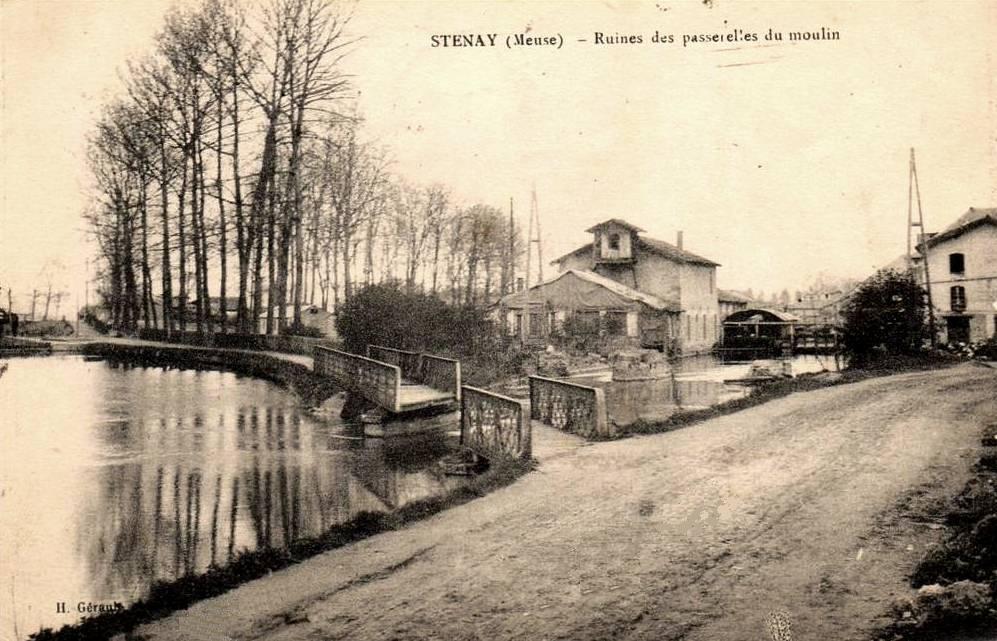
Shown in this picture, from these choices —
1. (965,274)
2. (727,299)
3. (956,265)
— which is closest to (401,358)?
(956,265)

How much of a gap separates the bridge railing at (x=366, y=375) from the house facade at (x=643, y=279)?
2077 millimetres

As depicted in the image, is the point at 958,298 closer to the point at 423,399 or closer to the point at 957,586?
the point at 957,586

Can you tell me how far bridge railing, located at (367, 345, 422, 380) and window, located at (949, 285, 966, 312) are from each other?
7839 millimetres

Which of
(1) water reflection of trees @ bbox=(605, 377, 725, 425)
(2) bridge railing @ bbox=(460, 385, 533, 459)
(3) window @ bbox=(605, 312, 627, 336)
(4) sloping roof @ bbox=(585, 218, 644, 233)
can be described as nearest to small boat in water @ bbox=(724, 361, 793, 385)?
(1) water reflection of trees @ bbox=(605, 377, 725, 425)

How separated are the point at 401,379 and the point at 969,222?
26.4 feet

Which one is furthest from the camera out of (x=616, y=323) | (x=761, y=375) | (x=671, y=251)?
(x=761, y=375)

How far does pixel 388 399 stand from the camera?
1066 cm

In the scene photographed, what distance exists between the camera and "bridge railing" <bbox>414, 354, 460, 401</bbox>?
10.4 metres

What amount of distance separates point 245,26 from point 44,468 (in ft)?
16.6

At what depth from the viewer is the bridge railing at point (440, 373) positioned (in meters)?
10.4

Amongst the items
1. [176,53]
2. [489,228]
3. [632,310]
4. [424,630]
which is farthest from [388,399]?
[424,630]

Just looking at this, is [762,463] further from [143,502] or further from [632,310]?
[143,502]

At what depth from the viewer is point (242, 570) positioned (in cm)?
487

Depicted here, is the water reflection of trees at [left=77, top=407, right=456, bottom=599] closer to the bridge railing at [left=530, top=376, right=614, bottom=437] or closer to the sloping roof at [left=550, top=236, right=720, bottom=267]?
the bridge railing at [left=530, top=376, right=614, bottom=437]
